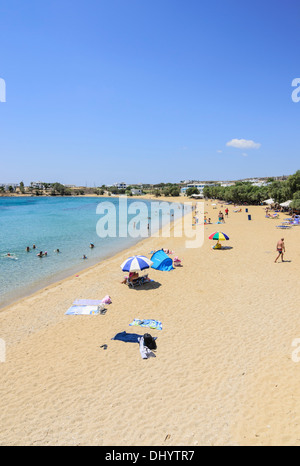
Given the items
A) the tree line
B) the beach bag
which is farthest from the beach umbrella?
the tree line

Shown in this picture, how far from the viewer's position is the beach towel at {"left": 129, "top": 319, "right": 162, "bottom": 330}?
8.80 m

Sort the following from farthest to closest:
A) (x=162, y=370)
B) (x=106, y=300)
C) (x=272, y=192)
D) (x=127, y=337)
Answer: (x=272, y=192) → (x=106, y=300) → (x=127, y=337) → (x=162, y=370)

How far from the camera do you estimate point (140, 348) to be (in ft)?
24.5

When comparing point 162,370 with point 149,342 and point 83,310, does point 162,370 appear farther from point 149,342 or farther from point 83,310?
point 83,310

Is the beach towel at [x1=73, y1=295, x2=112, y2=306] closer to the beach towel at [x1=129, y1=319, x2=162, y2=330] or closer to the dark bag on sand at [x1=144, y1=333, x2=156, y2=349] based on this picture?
the beach towel at [x1=129, y1=319, x2=162, y2=330]

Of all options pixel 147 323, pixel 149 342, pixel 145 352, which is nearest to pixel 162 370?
pixel 145 352

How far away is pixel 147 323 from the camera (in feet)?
29.5

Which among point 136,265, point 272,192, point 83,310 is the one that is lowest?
point 83,310

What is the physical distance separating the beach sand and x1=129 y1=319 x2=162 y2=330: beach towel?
219 mm

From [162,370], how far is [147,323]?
7.76 feet

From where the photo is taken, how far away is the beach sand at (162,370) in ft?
16.5

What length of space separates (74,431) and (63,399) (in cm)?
99

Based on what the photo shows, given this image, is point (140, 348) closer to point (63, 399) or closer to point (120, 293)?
point (63, 399)

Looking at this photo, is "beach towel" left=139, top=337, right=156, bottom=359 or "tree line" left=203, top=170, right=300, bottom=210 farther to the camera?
"tree line" left=203, top=170, right=300, bottom=210
